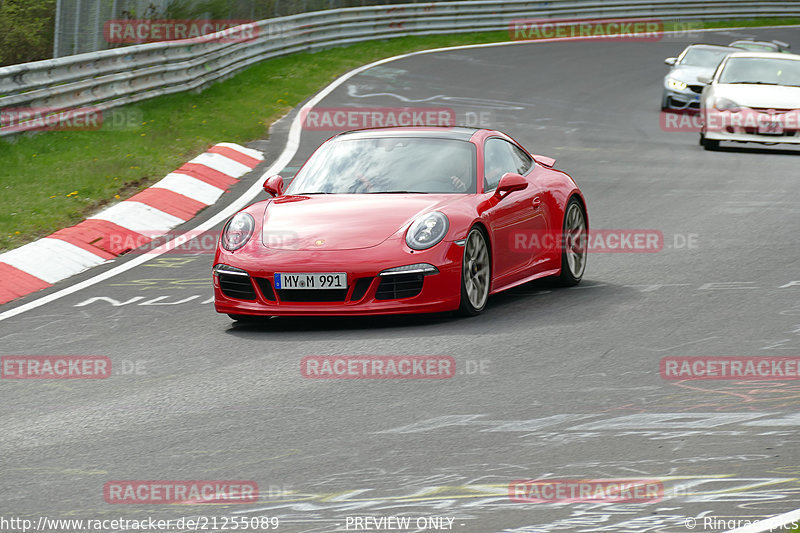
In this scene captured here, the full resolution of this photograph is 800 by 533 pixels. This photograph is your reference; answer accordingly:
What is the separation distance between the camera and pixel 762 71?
68.0 ft

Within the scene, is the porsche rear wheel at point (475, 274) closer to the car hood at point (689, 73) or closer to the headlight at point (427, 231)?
the headlight at point (427, 231)

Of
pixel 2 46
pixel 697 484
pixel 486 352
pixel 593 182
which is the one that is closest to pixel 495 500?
pixel 697 484

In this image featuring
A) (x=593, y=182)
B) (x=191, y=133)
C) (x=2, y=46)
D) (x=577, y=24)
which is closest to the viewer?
(x=593, y=182)

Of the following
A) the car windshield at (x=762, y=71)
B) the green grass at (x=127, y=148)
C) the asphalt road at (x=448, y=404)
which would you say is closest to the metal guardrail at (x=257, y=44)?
the green grass at (x=127, y=148)

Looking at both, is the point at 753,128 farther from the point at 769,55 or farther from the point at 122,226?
the point at 122,226

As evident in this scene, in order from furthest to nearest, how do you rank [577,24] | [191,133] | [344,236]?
[577,24], [191,133], [344,236]

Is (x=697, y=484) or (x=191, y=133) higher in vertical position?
(x=697, y=484)

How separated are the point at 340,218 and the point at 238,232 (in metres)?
0.72

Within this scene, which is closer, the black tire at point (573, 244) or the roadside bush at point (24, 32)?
the black tire at point (573, 244)

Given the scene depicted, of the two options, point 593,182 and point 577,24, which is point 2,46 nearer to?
point 593,182

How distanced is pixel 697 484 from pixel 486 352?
264cm

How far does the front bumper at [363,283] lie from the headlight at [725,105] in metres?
11.8

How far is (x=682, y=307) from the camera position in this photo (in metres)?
9.12

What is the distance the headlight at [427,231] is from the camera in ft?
28.6
